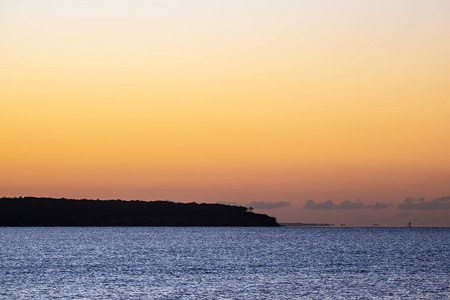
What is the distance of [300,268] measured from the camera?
92438 mm

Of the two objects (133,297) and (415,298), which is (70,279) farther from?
(415,298)

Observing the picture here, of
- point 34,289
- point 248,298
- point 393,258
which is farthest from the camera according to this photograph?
point 393,258

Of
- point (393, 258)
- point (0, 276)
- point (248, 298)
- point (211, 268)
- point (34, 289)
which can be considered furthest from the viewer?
point (393, 258)

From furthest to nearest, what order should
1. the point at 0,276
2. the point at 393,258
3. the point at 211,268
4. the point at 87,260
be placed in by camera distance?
the point at 393,258, the point at 87,260, the point at 211,268, the point at 0,276

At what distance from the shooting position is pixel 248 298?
201ft

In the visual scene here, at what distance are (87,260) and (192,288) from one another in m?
41.7

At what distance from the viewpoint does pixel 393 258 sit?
11456 cm

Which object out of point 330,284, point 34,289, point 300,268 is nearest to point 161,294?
point 34,289

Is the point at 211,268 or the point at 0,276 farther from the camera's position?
the point at 211,268

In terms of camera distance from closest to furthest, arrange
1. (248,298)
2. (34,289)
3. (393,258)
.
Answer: (248,298), (34,289), (393,258)

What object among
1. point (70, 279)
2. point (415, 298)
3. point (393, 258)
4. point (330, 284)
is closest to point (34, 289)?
point (70, 279)

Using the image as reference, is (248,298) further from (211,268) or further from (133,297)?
(211,268)

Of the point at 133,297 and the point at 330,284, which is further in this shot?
the point at 330,284

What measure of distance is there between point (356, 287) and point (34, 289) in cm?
3204
